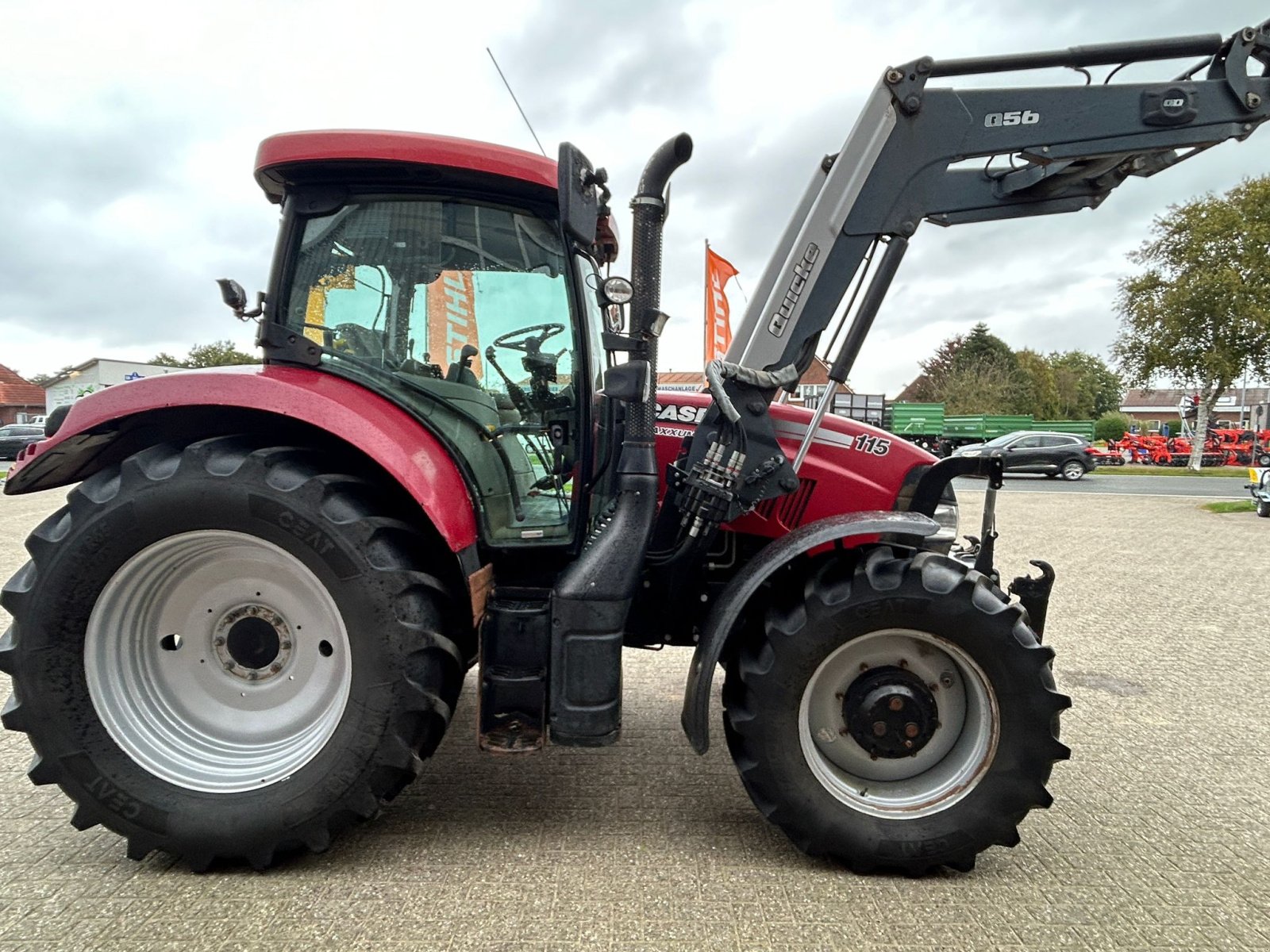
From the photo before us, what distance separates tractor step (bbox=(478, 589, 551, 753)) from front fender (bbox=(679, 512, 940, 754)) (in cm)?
48

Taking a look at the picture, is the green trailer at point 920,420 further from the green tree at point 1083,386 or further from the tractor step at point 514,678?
the tractor step at point 514,678

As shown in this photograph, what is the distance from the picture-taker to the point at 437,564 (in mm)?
2512

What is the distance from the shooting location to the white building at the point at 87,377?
1401 inches

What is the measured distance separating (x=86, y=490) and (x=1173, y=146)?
352 cm

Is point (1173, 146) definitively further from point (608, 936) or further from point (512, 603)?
point (608, 936)

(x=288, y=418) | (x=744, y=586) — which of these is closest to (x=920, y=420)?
(x=744, y=586)

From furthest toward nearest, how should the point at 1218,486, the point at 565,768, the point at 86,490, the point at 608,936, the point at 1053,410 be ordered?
the point at 1053,410
the point at 1218,486
the point at 565,768
the point at 86,490
the point at 608,936

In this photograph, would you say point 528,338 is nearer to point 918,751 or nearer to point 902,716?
point 902,716

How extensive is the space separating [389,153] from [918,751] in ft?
8.25

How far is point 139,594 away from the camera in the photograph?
2.42 m

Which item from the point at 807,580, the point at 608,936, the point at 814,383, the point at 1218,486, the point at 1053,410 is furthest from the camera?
the point at 1053,410

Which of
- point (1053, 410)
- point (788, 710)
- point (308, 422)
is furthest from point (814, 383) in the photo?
point (1053, 410)

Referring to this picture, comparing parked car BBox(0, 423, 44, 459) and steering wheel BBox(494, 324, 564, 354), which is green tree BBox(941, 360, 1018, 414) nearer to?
parked car BBox(0, 423, 44, 459)

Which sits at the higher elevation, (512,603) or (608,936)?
(512,603)
